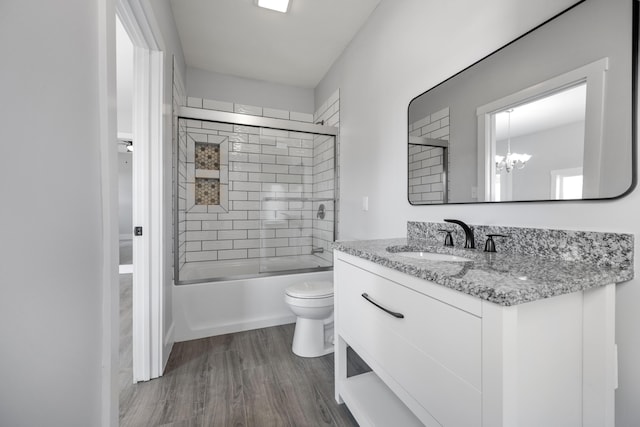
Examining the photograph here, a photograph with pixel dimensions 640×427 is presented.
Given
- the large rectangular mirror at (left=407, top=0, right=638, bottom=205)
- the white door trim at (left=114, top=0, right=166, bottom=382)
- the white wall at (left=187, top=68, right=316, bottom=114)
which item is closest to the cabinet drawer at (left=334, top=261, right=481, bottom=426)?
the large rectangular mirror at (left=407, top=0, right=638, bottom=205)

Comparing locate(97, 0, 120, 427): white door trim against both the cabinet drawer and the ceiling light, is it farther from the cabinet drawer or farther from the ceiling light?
the ceiling light

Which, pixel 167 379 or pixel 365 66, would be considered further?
pixel 365 66

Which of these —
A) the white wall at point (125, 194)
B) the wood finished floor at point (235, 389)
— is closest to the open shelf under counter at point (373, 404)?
the wood finished floor at point (235, 389)

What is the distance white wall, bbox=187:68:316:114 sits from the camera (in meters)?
2.91

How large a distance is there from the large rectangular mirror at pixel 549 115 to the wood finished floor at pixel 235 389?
1.28 m

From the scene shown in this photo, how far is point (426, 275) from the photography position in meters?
0.78

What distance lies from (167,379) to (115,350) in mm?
887

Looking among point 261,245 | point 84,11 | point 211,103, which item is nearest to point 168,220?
point 261,245

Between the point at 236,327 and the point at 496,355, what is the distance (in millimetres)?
2093

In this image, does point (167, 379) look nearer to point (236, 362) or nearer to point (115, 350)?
point (236, 362)

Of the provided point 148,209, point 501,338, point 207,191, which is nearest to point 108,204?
point 148,209

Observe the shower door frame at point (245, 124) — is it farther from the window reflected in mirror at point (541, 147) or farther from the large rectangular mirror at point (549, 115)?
the window reflected in mirror at point (541, 147)

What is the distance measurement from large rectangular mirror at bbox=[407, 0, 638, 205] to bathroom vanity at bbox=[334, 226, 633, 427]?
275mm

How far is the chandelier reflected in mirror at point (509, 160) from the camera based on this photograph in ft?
3.47
